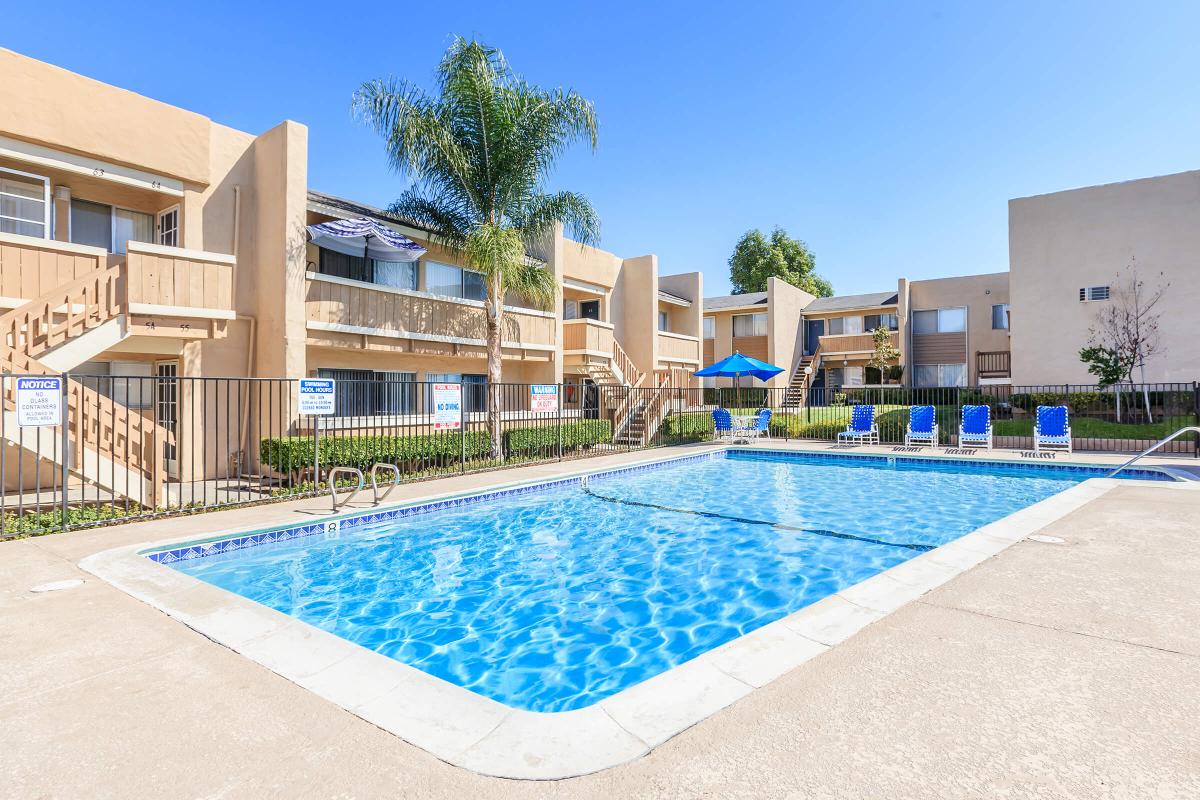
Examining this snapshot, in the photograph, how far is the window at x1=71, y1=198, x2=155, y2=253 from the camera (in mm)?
12031

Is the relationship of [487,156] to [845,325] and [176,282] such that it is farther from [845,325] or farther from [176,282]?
[845,325]

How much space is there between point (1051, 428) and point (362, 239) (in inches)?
724

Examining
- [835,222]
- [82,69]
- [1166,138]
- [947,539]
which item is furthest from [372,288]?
[835,222]

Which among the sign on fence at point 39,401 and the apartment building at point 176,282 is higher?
the apartment building at point 176,282

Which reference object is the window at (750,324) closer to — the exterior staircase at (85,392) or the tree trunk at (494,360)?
the tree trunk at (494,360)

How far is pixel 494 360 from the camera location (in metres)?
15.6

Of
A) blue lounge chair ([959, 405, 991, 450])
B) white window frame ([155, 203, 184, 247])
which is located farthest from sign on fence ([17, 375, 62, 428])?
blue lounge chair ([959, 405, 991, 450])

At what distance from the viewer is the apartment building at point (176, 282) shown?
9.79 meters

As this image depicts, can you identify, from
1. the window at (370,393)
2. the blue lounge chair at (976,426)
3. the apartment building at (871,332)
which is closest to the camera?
the window at (370,393)

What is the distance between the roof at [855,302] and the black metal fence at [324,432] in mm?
8946

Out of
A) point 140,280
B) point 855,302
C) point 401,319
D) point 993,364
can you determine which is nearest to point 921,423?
point 401,319

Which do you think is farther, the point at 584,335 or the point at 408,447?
the point at 584,335

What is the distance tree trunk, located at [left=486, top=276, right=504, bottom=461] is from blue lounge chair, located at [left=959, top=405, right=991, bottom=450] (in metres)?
13.0

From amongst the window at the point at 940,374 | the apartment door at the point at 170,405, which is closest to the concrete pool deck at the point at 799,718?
the apartment door at the point at 170,405
